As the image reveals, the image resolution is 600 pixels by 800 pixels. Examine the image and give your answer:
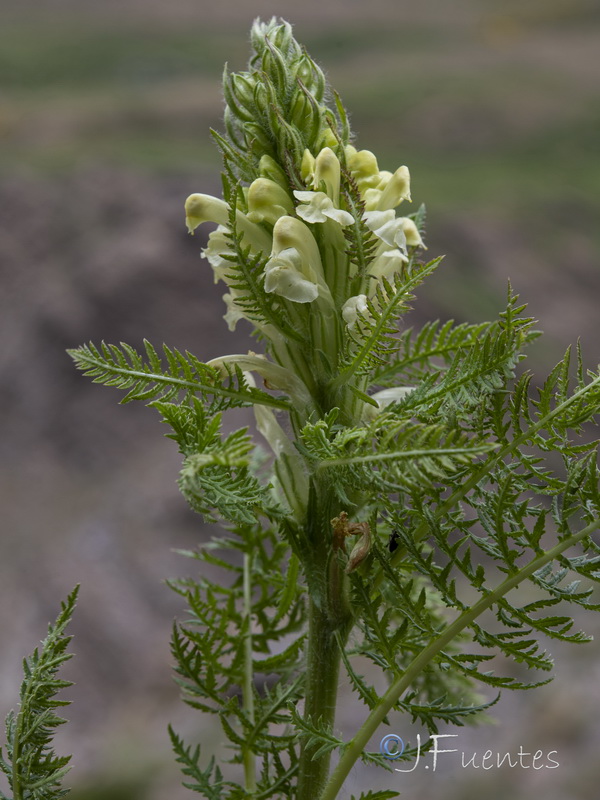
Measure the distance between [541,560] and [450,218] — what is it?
1.37 meters

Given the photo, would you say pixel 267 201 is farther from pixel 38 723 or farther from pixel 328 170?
pixel 38 723

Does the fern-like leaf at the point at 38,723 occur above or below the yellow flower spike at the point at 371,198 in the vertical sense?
below

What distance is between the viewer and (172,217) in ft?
5.16

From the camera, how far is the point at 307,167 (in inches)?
13.4

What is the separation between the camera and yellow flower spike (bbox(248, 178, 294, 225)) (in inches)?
13.0

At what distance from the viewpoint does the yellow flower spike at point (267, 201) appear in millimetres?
330

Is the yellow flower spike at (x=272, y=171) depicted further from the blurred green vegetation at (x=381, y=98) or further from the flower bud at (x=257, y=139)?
the blurred green vegetation at (x=381, y=98)

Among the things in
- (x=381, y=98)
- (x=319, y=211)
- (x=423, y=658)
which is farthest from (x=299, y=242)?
(x=381, y=98)

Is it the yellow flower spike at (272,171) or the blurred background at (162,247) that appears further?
the blurred background at (162,247)

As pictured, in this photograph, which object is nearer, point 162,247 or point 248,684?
point 248,684

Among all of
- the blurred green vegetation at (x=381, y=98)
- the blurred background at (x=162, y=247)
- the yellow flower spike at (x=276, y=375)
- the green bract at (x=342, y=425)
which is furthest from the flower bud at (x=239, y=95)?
the blurred green vegetation at (x=381, y=98)

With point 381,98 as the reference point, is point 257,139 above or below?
below

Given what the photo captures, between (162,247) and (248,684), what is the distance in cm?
125

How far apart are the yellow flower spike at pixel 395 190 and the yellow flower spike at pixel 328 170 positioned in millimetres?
35
